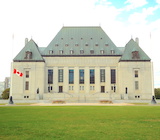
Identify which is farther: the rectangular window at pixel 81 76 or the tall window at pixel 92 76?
the rectangular window at pixel 81 76

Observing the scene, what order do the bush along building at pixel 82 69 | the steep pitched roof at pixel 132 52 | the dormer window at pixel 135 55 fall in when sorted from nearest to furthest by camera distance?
the bush along building at pixel 82 69 < the steep pitched roof at pixel 132 52 < the dormer window at pixel 135 55

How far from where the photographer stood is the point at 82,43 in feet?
243

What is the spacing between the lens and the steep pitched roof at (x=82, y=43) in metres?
71.7

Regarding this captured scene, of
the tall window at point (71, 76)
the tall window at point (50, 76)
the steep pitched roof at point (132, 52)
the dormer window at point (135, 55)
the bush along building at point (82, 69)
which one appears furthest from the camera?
the tall window at point (71, 76)

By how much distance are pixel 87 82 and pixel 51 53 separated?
15223 mm

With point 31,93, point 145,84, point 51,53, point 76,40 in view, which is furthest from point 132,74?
point 31,93

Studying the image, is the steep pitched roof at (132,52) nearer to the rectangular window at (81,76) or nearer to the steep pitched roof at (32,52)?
the rectangular window at (81,76)

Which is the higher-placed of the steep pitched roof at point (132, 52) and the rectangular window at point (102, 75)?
the steep pitched roof at point (132, 52)

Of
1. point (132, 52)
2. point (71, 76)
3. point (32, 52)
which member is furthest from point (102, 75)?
point (32, 52)

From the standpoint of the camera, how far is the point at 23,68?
69.4 metres

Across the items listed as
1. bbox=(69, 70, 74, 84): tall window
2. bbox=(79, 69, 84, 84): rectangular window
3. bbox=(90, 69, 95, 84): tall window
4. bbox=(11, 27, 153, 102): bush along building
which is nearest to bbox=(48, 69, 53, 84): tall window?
bbox=(11, 27, 153, 102): bush along building

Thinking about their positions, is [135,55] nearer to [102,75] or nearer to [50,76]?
[102,75]

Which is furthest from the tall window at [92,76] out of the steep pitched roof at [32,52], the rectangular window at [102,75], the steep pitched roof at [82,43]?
the steep pitched roof at [32,52]

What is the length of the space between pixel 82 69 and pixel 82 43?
9.26 meters
